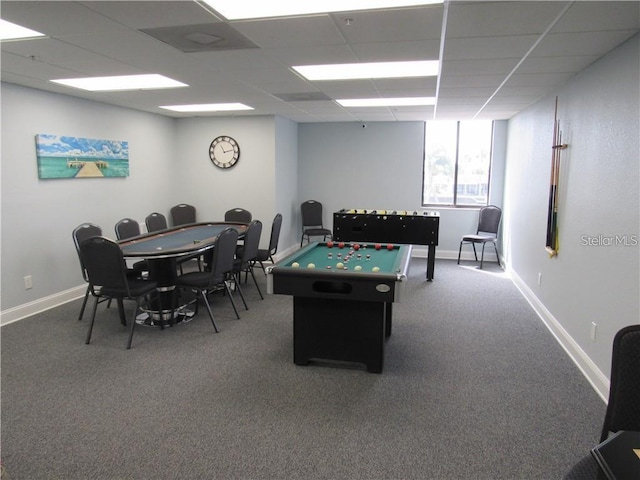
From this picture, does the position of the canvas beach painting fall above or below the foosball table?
above

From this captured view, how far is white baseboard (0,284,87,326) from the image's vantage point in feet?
14.4

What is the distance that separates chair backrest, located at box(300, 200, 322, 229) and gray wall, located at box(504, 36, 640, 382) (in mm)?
3815

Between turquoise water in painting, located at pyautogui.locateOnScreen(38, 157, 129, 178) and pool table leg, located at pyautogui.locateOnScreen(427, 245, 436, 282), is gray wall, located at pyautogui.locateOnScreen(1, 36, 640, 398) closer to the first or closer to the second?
turquoise water in painting, located at pyautogui.locateOnScreen(38, 157, 129, 178)

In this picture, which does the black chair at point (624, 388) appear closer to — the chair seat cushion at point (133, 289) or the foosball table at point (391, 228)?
the chair seat cushion at point (133, 289)

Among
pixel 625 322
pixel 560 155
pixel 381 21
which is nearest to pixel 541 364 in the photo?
pixel 625 322

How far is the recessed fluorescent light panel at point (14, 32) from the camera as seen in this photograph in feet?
8.95

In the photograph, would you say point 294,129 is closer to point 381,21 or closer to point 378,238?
point 378,238

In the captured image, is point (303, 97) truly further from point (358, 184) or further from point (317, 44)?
point (358, 184)

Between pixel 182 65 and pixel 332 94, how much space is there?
188 centimetres

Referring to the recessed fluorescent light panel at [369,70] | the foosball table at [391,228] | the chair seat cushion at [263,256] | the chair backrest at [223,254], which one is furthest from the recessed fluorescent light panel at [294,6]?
the foosball table at [391,228]

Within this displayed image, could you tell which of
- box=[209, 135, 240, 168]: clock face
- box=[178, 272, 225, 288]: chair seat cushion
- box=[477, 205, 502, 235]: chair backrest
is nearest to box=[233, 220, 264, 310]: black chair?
box=[178, 272, 225, 288]: chair seat cushion

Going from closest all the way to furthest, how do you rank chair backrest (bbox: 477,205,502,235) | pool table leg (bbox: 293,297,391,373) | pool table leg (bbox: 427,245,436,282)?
pool table leg (bbox: 293,297,391,373) < pool table leg (bbox: 427,245,436,282) < chair backrest (bbox: 477,205,502,235)

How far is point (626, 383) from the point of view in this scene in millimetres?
1691

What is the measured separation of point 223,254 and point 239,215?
2.36 m
